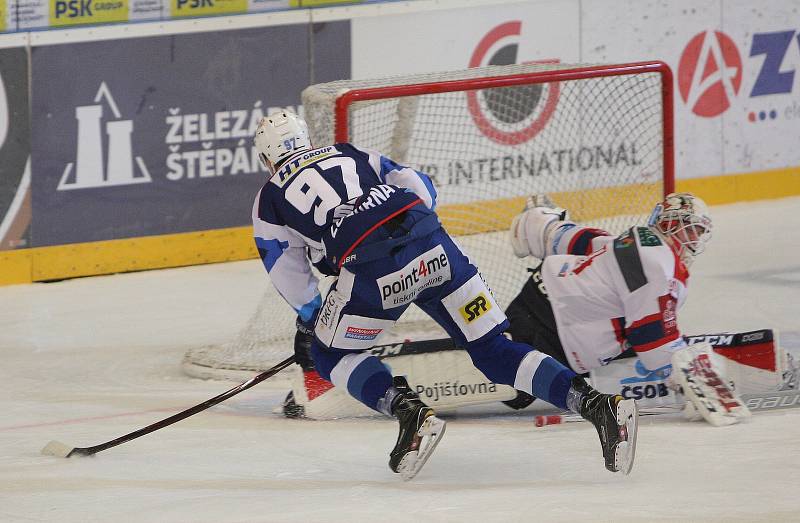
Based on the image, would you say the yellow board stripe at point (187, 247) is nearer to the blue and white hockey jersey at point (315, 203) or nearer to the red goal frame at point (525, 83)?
the red goal frame at point (525, 83)

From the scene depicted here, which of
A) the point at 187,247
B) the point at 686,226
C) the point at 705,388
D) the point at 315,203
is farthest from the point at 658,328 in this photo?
the point at 187,247

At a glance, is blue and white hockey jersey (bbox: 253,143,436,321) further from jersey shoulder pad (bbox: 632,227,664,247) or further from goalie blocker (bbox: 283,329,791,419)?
jersey shoulder pad (bbox: 632,227,664,247)

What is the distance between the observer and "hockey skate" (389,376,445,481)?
148 inches

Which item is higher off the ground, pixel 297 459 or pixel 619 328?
pixel 619 328

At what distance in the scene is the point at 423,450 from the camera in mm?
3768

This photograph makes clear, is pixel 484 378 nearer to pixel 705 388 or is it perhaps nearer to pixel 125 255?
pixel 705 388

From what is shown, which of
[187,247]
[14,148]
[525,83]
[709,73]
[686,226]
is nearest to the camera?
[686,226]

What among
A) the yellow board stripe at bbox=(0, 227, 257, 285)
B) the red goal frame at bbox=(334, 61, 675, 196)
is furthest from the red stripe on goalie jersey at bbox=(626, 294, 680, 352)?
the yellow board stripe at bbox=(0, 227, 257, 285)

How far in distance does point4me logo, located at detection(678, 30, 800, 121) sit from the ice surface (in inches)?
111

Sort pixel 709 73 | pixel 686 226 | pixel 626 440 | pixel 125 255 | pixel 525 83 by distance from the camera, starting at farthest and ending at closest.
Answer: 1. pixel 709 73
2. pixel 125 255
3. pixel 525 83
4. pixel 686 226
5. pixel 626 440

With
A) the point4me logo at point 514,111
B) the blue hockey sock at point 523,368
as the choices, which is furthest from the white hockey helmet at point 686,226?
the point4me logo at point 514,111

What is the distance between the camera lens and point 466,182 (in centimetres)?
733

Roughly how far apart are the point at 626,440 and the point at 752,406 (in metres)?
0.94

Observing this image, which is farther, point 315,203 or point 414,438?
point 315,203
